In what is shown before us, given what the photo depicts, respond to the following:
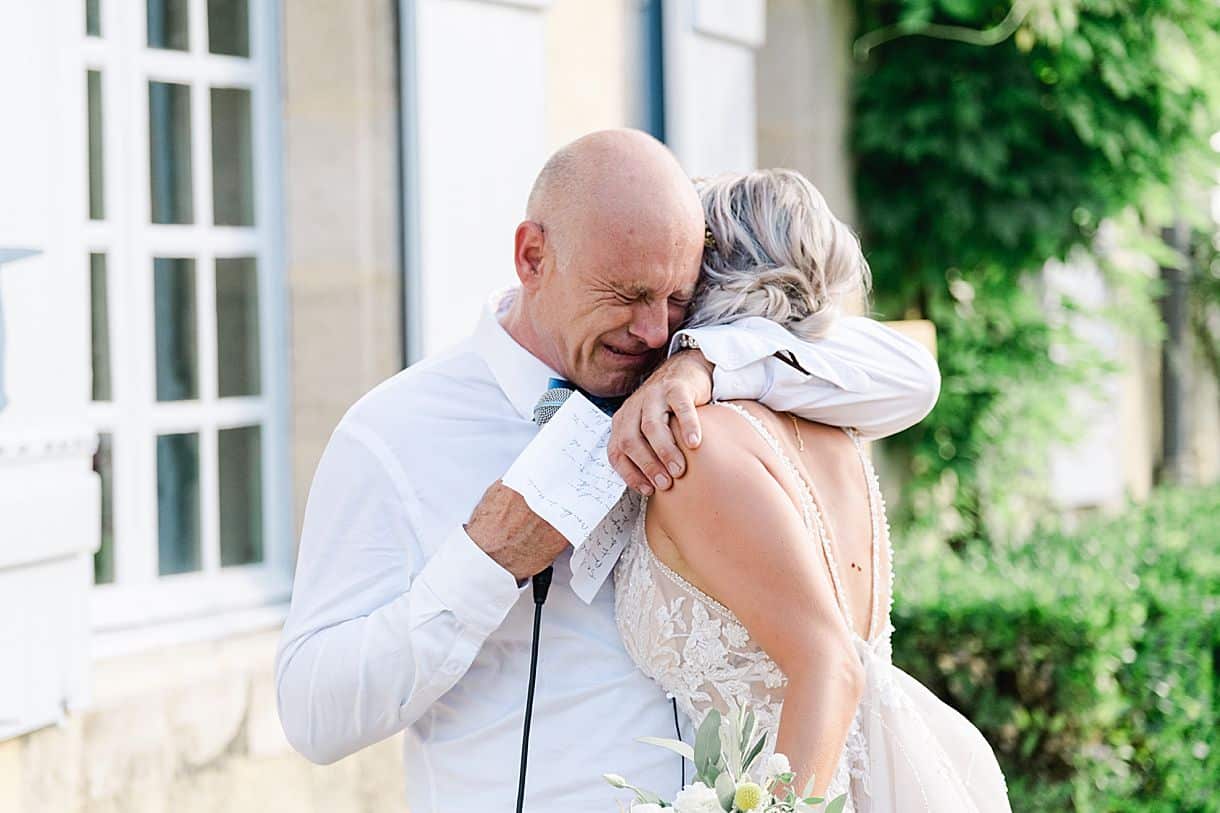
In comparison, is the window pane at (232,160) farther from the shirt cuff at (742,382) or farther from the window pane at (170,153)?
the shirt cuff at (742,382)

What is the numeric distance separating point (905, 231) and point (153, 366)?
3.70 m

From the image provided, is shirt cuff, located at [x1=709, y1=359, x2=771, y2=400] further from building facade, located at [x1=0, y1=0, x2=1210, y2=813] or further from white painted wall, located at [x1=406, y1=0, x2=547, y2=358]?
white painted wall, located at [x1=406, y1=0, x2=547, y2=358]

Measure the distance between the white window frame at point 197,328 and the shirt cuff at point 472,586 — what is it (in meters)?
1.81

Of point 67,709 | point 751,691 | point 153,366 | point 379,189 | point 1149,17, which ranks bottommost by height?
point 67,709

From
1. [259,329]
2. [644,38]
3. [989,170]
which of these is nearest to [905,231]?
[989,170]

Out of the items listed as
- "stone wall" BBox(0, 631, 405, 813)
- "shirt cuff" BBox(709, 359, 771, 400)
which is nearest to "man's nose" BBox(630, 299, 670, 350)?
"shirt cuff" BBox(709, 359, 771, 400)

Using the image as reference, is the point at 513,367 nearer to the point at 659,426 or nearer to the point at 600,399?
the point at 600,399

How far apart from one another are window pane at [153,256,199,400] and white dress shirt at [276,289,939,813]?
5.86ft

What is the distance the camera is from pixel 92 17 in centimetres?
370

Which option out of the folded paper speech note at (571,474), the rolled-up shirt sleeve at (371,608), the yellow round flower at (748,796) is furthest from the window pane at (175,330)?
the yellow round flower at (748,796)

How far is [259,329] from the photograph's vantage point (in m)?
4.10

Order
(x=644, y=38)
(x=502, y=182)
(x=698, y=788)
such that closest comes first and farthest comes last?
(x=698, y=788)
(x=502, y=182)
(x=644, y=38)

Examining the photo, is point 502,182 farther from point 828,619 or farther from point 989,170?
point 989,170

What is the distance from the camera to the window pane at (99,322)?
3727 mm
